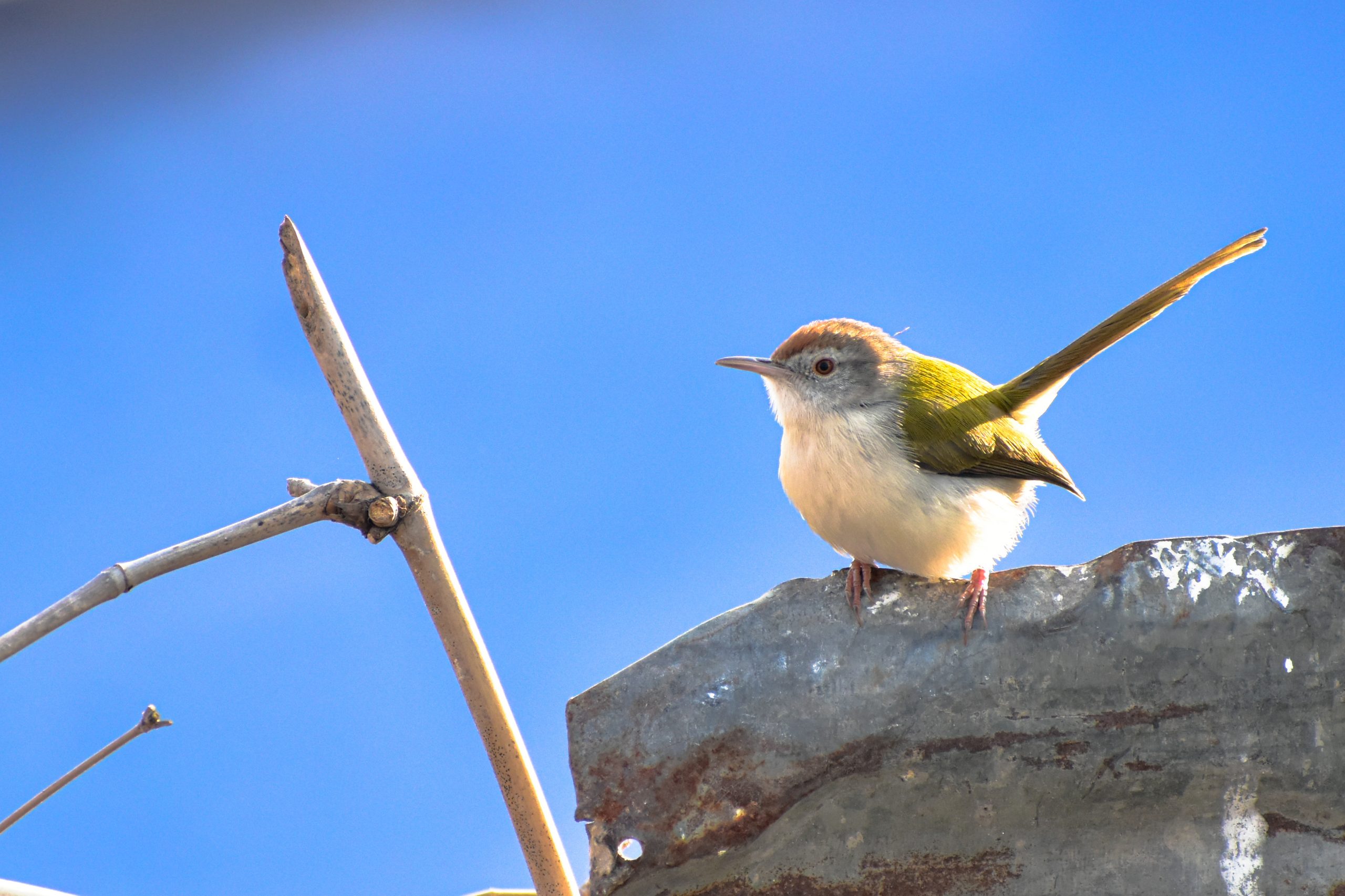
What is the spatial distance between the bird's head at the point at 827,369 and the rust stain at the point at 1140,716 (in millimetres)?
924

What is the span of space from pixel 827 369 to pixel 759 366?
19cm

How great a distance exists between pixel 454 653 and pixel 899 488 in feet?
3.71

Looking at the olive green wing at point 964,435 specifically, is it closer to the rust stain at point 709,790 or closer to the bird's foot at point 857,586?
the bird's foot at point 857,586

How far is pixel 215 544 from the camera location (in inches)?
83.1

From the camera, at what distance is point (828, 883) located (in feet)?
7.31

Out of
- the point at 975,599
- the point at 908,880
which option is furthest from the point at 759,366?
the point at 908,880

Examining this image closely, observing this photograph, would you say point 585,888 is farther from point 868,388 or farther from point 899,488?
point 868,388

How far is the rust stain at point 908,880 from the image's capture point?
222 centimetres

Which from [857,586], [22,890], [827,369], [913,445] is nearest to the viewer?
[22,890]

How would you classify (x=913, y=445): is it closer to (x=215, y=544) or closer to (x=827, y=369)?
(x=827, y=369)

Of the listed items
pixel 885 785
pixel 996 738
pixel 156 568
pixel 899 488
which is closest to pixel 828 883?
pixel 885 785

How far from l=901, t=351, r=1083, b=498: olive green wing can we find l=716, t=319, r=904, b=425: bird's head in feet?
0.26

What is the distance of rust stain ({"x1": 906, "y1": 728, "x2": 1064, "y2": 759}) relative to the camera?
Answer: 2.25 metres

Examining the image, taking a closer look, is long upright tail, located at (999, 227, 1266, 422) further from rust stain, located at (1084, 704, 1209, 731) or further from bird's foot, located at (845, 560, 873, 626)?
rust stain, located at (1084, 704, 1209, 731)
